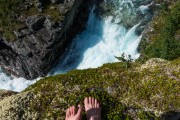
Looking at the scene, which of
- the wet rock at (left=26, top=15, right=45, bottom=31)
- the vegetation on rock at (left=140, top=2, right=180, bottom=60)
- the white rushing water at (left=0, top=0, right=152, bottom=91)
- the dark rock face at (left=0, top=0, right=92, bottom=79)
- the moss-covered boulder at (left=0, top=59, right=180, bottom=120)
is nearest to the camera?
the moss-covered boulder at (left=0, top=59, right=180, bottom=120)

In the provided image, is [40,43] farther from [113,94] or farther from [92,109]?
[92,109]

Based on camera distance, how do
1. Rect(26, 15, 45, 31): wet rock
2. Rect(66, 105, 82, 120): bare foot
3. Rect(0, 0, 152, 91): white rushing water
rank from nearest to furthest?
1. Rect(66, 105, 82, 120): bare foot
2. Rect(26, 15, 45, 31): wet rock
3. Rect(0, 0, 152, 91): white rushing water

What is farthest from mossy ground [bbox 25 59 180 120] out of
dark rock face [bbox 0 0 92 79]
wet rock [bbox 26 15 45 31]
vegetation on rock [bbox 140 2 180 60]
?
dark rock face [bbox 0 0 92 79]

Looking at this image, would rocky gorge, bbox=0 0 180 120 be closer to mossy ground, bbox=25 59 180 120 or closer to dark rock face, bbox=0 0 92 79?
mossy ground, bbox=25 59 180 120

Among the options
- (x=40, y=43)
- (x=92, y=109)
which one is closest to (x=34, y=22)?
(x=40, y=43)

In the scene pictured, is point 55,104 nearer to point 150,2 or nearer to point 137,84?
point 137,84

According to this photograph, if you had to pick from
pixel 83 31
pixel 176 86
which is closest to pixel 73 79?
pixel 176 86

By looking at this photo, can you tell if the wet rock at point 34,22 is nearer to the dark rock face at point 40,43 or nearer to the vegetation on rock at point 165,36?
the dark rock face at point 40,43

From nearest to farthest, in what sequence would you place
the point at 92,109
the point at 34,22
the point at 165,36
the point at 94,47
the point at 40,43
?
1. the point at 92,109
2. the point at 165,36
3. the point at 34,22
4. the point at 40,43
5. the point at 94,47
